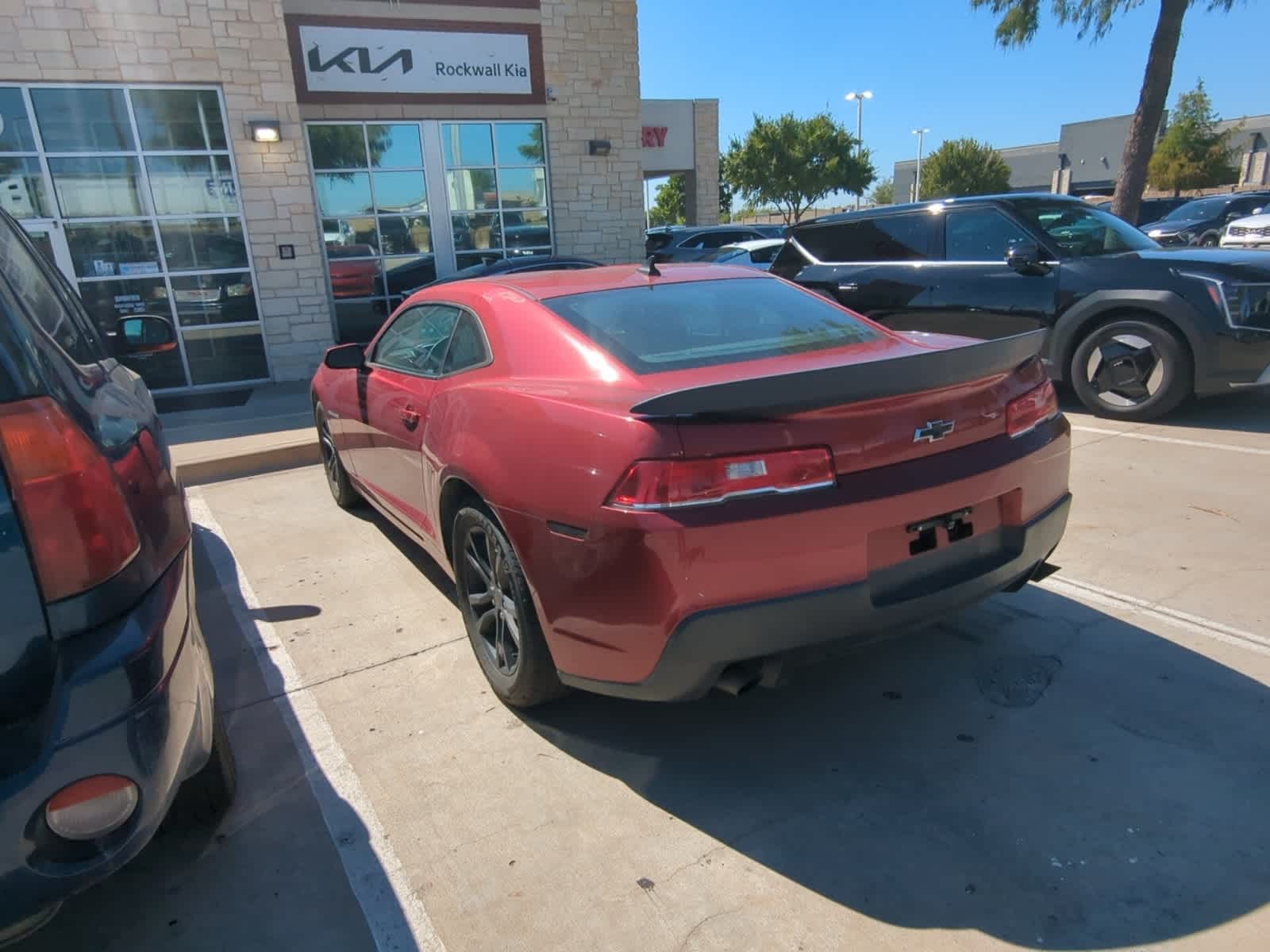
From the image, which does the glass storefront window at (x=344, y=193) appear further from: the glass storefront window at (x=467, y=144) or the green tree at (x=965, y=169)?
the green tree at (x=965, y=169)

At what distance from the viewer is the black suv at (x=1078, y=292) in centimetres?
594

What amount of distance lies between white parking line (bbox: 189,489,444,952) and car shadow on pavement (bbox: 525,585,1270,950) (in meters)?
0.63

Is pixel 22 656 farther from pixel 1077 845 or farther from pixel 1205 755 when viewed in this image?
pixel 1205 755

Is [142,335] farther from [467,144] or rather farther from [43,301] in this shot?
[467,144]

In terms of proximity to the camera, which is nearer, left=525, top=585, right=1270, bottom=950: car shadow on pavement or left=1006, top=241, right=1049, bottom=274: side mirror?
left=525, top=585, right=1270, bottom=950: car shadow on pavement

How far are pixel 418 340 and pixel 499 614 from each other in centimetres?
162

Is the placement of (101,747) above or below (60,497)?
below

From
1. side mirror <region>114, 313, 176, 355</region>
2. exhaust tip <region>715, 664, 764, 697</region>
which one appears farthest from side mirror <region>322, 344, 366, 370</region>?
exhaust tip <region>715, 664, 764, 697</region>

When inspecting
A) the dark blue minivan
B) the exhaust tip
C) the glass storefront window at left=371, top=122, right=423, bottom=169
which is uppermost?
the glass storefront window at left=371, top=122, right=423, bottom=169

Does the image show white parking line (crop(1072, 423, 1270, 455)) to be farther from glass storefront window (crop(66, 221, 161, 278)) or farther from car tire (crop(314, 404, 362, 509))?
glass storefront window (crop(66, 221, 161, 278))

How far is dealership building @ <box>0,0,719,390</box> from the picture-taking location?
9.66m

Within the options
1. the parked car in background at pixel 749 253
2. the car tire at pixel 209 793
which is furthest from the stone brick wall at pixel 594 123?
the car tire at pixel 209 793

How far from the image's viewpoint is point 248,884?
224cm

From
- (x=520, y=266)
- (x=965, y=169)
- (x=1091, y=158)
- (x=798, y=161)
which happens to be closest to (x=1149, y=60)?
(x=520, y=266)
